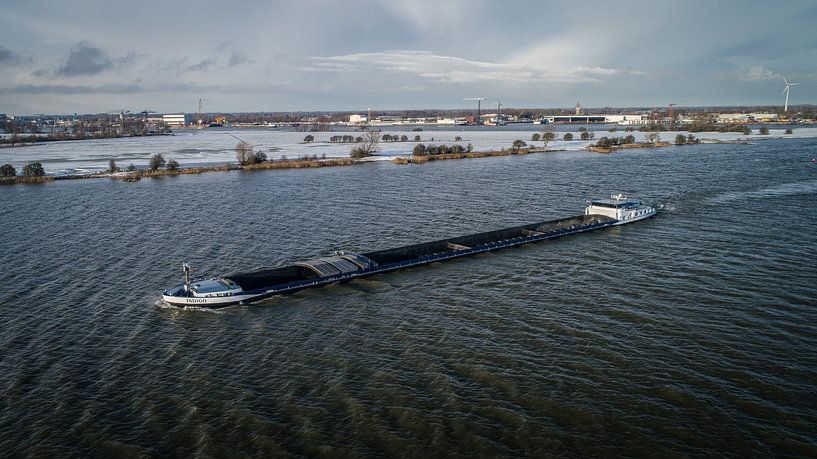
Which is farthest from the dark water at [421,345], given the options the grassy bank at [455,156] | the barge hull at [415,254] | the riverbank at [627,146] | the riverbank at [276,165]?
the riverbank at [627,146]

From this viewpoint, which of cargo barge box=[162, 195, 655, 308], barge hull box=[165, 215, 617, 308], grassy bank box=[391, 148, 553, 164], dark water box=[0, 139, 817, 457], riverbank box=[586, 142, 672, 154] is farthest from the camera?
riverbank box=[586, 142, 672, 154]

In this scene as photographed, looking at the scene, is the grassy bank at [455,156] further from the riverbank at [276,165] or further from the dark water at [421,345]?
the dark water at [421,345]

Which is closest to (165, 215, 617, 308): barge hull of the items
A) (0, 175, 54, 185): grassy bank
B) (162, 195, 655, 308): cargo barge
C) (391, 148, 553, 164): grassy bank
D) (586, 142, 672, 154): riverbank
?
(162, 195, 655, 308): cargo barge

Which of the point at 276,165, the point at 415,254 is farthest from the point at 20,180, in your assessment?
the point at 415,254

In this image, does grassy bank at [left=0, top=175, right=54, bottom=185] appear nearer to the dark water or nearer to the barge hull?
the dark water

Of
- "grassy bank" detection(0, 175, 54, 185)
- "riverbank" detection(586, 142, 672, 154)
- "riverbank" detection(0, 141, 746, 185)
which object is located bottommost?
"grassy bank" detection(0, 175, 54, 185)
